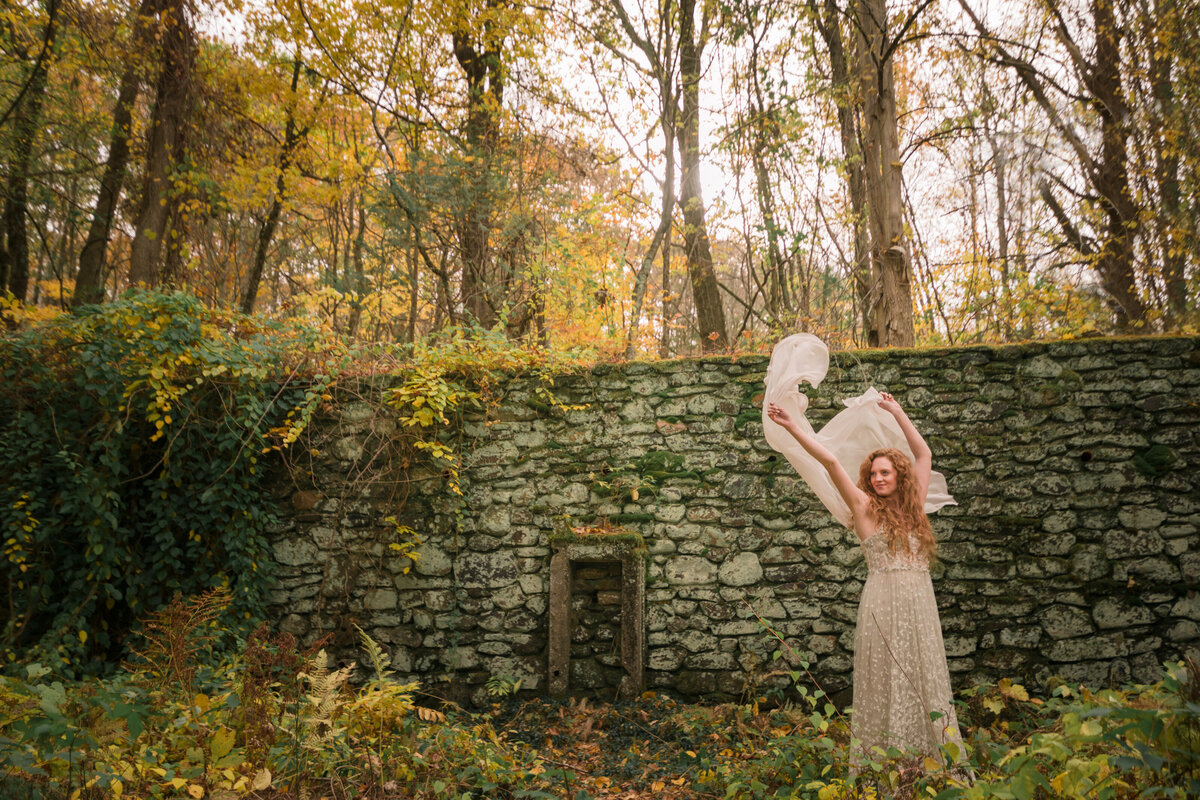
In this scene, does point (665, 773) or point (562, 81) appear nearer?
point (665, 773)

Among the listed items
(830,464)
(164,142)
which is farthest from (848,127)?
(164,142)

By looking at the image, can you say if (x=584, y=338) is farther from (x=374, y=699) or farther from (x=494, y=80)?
(x=374, y=699)

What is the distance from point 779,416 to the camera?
3049 mm

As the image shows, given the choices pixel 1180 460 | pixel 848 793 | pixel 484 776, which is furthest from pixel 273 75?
pixel 1180 460

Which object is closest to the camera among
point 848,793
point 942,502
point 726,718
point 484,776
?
point 848,793

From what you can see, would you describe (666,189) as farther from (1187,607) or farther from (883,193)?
(1187,607)

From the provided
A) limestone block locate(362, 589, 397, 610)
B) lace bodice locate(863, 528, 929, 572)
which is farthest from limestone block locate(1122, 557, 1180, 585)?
limestone block locate(362, 589, 397, 610)

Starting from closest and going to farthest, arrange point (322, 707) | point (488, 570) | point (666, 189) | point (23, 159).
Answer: point (322, 707) → point (488, 570) → point (23, 159) → point (666, 189)

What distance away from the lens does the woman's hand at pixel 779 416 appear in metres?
3.03

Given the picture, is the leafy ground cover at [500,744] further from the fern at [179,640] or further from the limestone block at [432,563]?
the limestone block at [432,563]

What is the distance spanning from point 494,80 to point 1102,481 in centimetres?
Answer: 787

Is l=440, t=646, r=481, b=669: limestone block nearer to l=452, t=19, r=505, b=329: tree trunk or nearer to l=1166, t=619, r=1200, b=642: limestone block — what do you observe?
l=452, t=19, r=505, b=329: tree trunk

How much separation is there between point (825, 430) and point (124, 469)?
4.81 metres

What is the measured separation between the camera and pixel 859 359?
16.0ft
